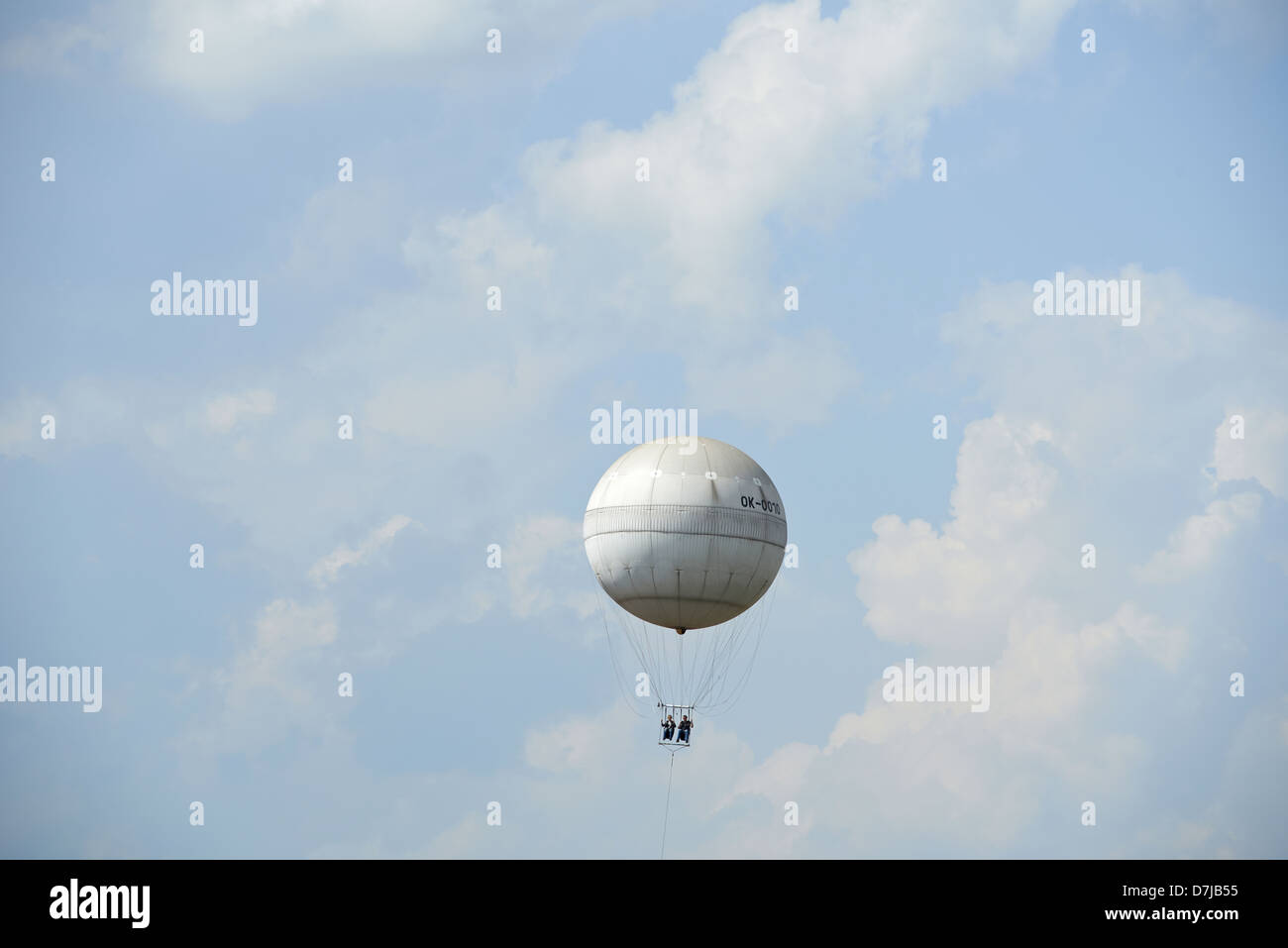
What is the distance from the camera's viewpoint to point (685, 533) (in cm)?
8606

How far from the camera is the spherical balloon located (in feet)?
283

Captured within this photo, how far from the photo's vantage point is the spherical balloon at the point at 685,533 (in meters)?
86.3
